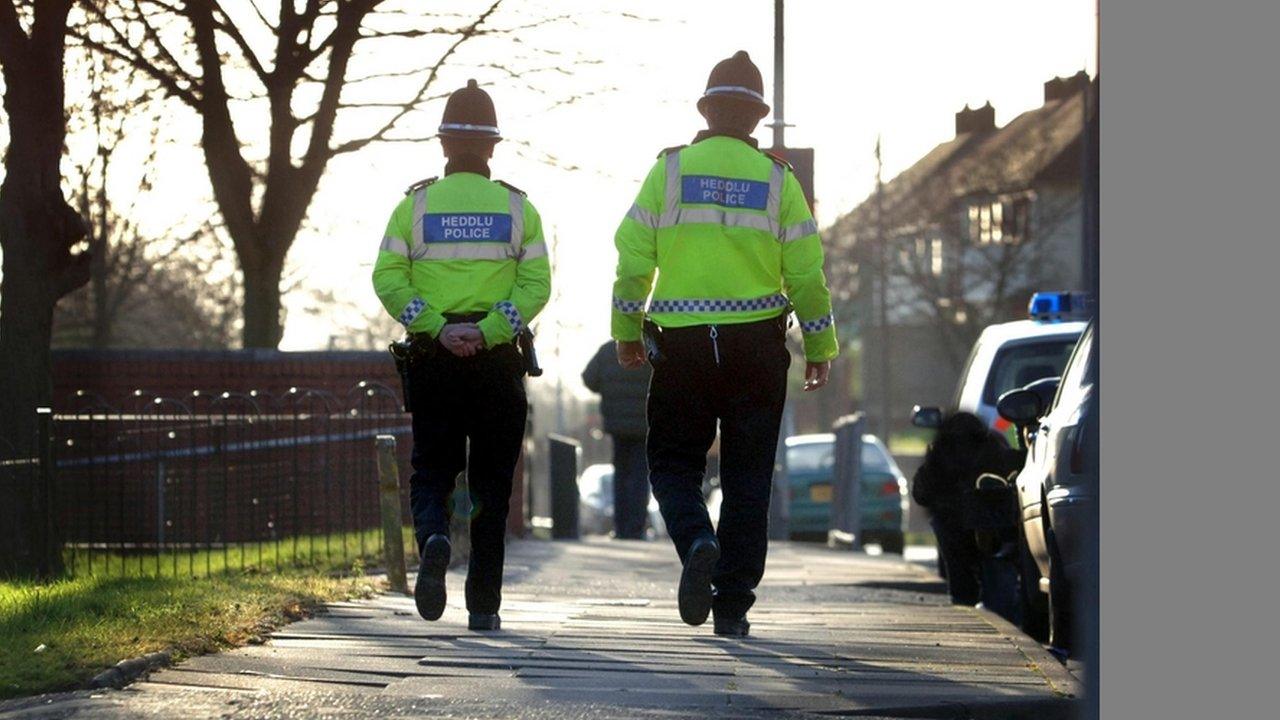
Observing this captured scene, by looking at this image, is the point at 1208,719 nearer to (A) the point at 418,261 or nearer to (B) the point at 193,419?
(A) the point at 418,261

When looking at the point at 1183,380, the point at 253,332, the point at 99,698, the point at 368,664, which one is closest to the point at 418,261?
the point at 368,664

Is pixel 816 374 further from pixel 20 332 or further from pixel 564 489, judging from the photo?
pixel 564 489

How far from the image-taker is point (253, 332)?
20.9 metres

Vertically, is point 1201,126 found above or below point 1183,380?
above

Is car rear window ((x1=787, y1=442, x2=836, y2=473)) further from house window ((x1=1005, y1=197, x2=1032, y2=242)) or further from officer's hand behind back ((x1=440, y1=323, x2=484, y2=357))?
house window ((x1=1005, y1=197, x2=1032, y2=242))

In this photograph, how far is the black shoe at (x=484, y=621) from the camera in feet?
25.7

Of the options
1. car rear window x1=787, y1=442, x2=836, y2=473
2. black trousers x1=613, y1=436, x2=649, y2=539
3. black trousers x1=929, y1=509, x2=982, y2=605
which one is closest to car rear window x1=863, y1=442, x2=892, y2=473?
car rear window x1=787, y1=442, x2=836, y2=473

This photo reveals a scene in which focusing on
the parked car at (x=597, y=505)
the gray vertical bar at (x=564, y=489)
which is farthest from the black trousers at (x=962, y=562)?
the parked car at (x=597, y=505)

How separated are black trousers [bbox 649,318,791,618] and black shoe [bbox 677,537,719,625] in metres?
0.20

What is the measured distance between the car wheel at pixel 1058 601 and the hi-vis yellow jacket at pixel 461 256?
7.76 ft

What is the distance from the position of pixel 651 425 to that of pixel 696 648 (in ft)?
2.56

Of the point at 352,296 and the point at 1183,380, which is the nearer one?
the point at 1183,380

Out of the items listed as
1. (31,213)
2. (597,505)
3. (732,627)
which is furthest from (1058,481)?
(597,505)

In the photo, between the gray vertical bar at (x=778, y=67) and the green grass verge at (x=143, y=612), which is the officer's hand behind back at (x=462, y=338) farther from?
the gray vertical bar at (x=778, y=67)
